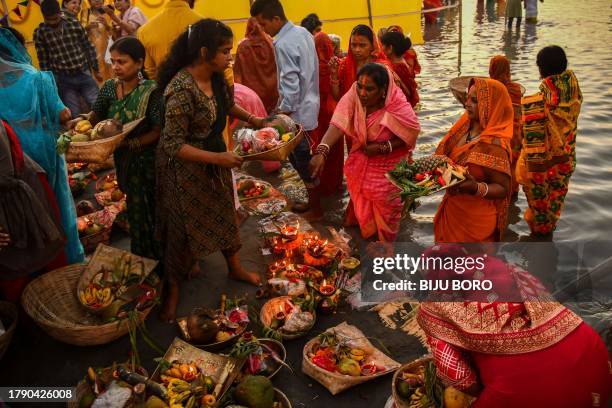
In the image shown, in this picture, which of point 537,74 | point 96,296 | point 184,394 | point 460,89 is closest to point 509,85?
point 460,89

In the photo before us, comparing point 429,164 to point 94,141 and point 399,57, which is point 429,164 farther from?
point 399,57

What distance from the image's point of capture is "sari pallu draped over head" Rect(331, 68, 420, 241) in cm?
409

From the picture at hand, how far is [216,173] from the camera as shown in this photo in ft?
11.6

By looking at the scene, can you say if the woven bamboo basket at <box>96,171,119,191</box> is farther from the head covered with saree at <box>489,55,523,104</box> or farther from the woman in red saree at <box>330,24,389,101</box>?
the head covered with saree at <box>489,55,523,104</box>

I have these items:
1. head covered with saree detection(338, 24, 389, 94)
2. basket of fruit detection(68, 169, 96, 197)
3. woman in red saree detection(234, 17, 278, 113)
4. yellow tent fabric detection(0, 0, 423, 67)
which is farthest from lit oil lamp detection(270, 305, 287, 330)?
yellow tent fabric detection(0, 0, 423, 67)

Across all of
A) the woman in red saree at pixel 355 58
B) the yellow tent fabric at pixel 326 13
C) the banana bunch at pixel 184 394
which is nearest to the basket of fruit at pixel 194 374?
the banana bunch at pixel 184 394

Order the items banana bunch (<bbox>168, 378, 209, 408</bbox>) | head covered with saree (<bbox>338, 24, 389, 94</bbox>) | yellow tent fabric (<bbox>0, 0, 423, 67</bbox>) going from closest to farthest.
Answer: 1. banana bunch (<bbox>168, 378, 209, 408</bbox>)
2. head covered with saree (<bbox>338, 24, 389, 94</bbox>)
3. yellow tent fabric (<bbox>0, 0, 423, 67</bbox>)

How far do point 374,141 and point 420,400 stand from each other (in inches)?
91.1

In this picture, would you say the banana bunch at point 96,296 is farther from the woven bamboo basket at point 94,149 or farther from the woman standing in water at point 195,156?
the woven bamboo basket at point 94,149

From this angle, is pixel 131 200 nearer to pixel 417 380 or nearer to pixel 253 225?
pixel 253 225

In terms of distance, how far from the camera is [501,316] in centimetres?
197

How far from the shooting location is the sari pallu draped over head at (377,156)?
13.4 feet

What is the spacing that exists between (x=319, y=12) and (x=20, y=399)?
980 cm

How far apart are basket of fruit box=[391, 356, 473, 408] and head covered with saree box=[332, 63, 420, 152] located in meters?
2.03
